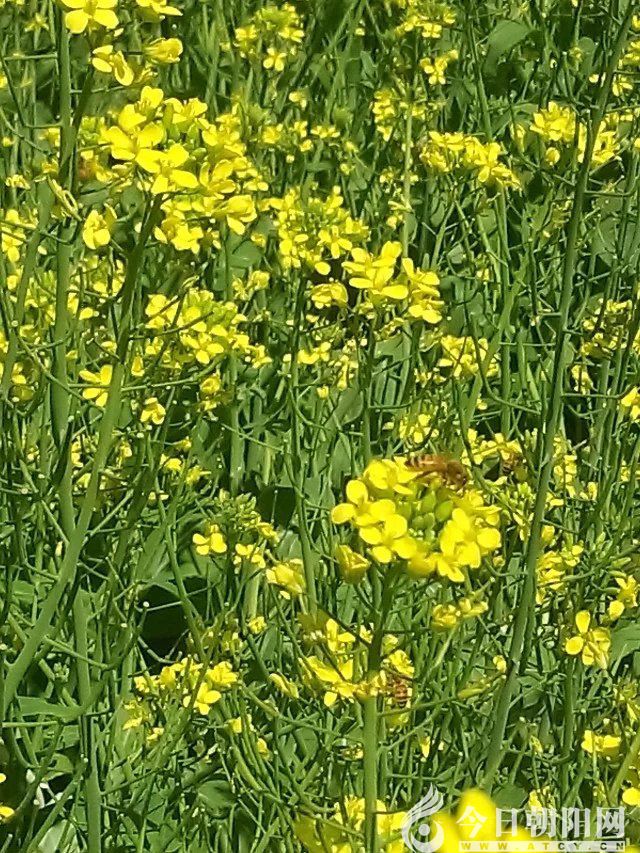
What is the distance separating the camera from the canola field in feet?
3.68

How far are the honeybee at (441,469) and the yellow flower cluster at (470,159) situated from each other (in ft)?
3.50

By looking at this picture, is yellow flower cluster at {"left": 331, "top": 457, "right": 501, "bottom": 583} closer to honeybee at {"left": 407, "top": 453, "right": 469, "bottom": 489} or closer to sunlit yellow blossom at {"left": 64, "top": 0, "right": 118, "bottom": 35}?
honeybee at {"left": 407, "top": 453, "right": 469, "bottom": 489}

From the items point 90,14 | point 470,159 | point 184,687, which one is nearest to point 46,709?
point 184,687

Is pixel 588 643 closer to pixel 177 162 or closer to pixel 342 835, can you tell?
pixel 342 835

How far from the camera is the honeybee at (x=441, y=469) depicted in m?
0.99

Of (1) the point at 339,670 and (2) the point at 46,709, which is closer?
(1) the point at 339,670

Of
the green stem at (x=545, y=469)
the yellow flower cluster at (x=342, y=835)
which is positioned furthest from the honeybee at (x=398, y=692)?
the yellow flower cluster at (x=342, y=835)

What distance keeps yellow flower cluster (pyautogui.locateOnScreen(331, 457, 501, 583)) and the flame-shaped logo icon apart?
0.20 m

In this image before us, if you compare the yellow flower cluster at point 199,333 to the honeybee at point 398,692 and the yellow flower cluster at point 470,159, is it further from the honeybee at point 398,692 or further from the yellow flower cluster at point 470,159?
the yellow flower cluster at point 470,159

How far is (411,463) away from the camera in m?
1.03

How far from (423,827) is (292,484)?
58 cm

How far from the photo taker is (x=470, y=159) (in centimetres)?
202

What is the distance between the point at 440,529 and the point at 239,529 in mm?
680

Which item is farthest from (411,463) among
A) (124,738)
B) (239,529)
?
(124,738)
